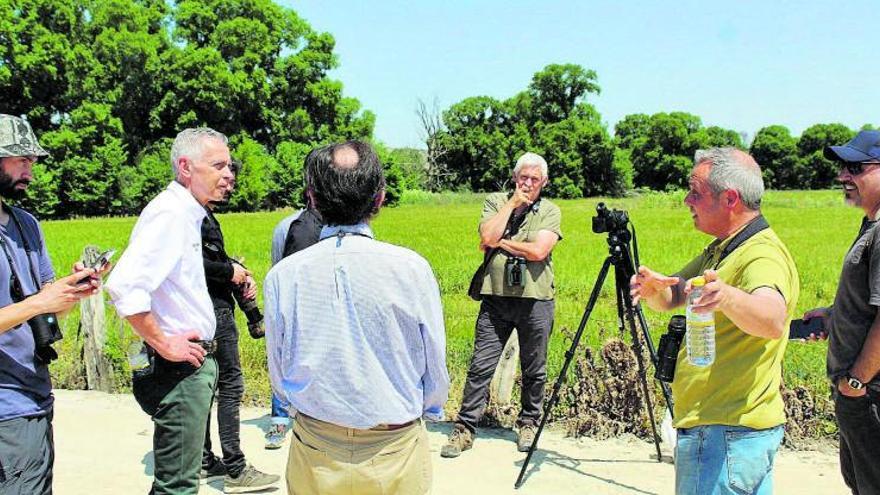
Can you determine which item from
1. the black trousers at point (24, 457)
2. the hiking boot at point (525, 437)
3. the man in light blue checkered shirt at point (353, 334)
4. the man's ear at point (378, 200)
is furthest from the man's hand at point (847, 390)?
the black trousers at point (24, 457)

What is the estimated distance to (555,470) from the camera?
16.4ft

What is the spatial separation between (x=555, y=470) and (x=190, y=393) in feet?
8.82

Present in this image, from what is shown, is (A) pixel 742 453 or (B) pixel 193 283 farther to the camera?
(B) pixel 193 283

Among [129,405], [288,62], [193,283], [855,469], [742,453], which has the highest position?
[288,62]

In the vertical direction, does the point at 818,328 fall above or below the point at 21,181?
below

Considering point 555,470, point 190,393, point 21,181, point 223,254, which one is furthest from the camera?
point 555,470

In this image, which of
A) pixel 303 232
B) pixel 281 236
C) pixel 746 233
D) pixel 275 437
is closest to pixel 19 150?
pixel 303 232

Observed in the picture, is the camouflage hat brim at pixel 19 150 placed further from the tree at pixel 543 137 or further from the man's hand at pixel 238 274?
the tree at pixel 543 137

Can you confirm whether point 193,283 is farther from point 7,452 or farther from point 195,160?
point 7,452

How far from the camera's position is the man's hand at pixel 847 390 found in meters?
2.99

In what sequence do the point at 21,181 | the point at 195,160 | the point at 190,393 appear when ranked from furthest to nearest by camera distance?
the point at 195,160 → the point at 190,393 → the point at 21,181

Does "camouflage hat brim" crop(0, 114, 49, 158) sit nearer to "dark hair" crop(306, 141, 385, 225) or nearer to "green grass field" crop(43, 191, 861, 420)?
"dark hair" crop(306, 141, 385, 225)

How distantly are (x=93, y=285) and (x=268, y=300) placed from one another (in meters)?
0.88

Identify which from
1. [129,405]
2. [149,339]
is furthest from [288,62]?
[149,339]
